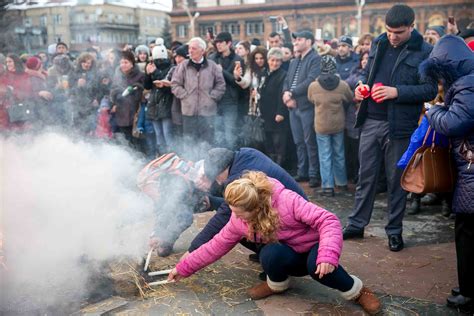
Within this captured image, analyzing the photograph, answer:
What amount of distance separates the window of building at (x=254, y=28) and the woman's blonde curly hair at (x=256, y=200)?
63.1 meters

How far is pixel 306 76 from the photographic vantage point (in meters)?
7.74

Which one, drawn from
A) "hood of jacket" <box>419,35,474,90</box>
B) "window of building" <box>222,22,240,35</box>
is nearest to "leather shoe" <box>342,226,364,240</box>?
"hood of jacket" <box>419,35,474,90</box>

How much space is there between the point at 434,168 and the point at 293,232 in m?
1.25

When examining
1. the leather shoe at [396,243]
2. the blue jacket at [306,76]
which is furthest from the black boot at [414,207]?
the blue jacket at [306,76]

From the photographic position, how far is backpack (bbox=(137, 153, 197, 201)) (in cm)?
491

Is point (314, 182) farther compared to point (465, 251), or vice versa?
point (314, 182)

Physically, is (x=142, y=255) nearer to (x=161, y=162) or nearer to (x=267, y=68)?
(x=161, y=162)

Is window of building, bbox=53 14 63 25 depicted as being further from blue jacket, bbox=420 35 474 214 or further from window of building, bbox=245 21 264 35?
window of building, bbox=245 21 264 35

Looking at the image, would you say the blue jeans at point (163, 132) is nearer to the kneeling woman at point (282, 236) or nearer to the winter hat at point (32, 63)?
the winter hat at point (32, 63)

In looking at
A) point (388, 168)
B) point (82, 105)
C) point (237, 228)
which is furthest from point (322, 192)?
point (82, 105)

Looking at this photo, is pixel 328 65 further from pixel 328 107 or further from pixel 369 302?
pixel 369 302

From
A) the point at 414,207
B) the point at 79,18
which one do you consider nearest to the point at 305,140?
the point at 414,207

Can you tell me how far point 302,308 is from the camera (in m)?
4.05

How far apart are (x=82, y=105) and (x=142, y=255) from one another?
556 cm
